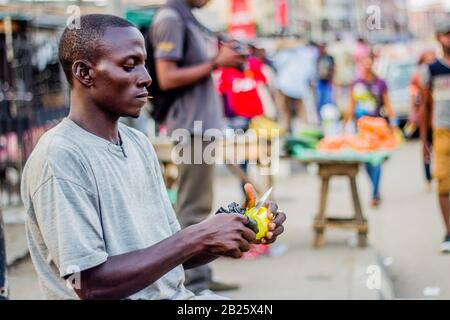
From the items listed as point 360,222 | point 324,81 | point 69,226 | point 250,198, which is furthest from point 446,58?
point 324,81

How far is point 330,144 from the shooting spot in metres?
6.63

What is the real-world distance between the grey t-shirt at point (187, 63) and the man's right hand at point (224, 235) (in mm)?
2650

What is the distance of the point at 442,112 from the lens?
21.0ft

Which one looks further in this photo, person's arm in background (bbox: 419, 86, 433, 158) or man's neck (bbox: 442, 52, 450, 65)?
person's arm in background (bbox: 419, 86, 433, 158)

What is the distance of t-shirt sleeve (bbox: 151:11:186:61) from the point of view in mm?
4484

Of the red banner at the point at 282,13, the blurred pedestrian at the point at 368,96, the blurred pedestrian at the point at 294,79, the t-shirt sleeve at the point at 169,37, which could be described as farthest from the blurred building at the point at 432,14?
the red banner at the point at 282,13

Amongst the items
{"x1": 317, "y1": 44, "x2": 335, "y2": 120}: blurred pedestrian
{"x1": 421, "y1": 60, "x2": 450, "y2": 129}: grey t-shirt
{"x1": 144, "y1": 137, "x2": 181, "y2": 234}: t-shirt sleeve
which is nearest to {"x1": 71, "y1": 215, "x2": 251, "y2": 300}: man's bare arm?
{"x1": 144, "y1": 137, "x2": 181, "y2": 234}: t-shirt sleeve

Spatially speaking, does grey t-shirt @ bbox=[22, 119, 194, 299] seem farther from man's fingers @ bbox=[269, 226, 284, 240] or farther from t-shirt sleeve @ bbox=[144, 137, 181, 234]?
man's fingers @ bbox=[269, 226, 284, 240]

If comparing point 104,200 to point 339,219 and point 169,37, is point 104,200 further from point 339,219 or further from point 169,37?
point 339,219

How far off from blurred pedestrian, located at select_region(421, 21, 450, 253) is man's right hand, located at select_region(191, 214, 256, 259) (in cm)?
464

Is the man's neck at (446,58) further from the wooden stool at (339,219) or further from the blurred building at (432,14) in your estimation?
the wooden stool at (339,219)

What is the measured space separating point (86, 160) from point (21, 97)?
241 inches

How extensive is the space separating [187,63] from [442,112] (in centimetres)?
276
